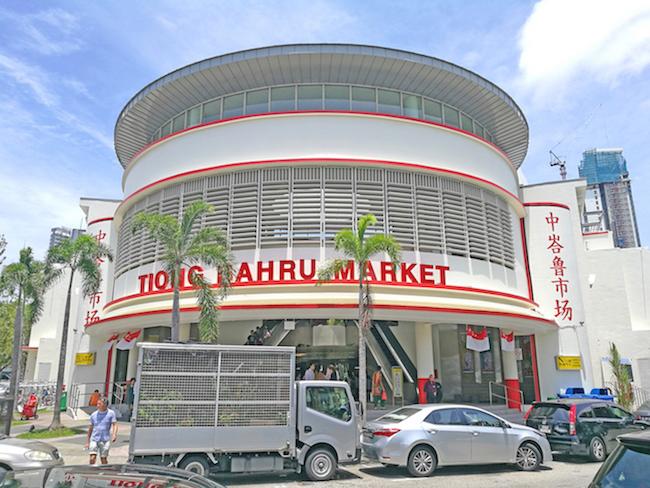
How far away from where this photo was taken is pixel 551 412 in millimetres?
13836

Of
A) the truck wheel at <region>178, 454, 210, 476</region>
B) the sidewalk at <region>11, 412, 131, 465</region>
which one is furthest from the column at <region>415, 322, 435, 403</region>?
the truck wheel at <region>178, 454, 210, 476</region>

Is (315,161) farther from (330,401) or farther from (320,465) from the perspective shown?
(320,465)

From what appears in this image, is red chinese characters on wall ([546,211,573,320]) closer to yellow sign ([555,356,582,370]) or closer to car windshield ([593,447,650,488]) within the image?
yellow sign ([555,356,582,370])

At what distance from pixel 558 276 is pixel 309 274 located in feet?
→ 42.4

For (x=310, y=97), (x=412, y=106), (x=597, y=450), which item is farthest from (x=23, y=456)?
(x=412, y=106)

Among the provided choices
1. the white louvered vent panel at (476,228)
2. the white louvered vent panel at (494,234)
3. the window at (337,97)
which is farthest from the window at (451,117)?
the window at (337,97)

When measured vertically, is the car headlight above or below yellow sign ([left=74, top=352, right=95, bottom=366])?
below

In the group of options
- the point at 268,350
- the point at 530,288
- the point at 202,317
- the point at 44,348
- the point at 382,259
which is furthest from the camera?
the point at 44,348

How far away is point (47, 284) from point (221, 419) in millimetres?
13673

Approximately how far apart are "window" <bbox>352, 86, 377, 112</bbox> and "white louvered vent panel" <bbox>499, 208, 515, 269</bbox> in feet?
23.7

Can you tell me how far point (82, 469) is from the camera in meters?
3.95

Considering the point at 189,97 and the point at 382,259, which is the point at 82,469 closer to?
the point at 382,259

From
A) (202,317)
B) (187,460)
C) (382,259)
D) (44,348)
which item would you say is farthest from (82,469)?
(44,348)

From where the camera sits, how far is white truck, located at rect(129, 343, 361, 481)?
32.6 ft
